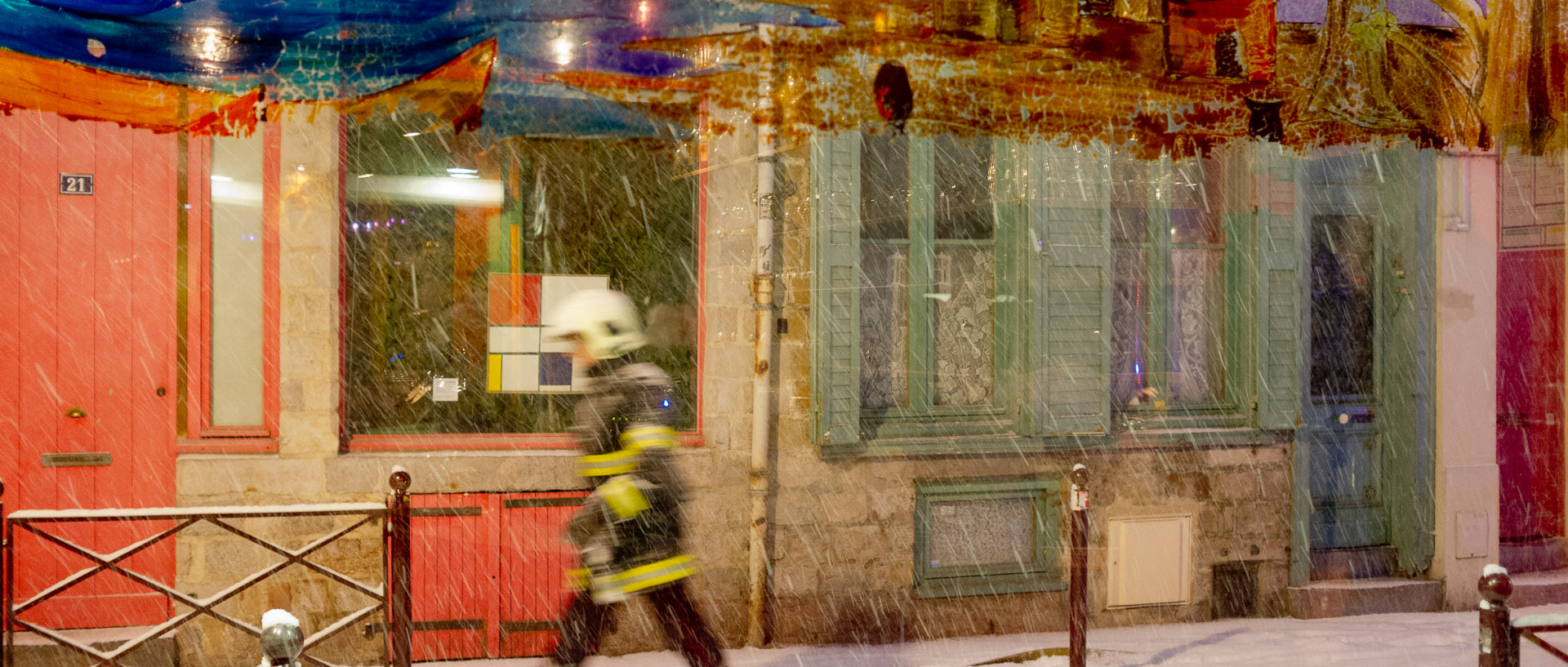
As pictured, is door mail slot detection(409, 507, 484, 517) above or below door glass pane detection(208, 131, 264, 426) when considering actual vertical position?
below

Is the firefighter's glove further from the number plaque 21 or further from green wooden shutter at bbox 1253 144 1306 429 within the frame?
green wooden shutter at bbox 1253 144 1306 429

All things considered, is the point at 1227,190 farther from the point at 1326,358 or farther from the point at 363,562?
the point at 363,562

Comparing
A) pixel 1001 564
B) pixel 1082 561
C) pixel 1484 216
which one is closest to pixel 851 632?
pixel 1001 564

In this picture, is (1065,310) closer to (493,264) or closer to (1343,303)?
(1343,303)

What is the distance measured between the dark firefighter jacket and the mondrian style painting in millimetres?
2009

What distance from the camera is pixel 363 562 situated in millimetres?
5773

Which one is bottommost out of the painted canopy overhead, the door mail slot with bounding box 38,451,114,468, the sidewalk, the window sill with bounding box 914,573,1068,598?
the sidewalk

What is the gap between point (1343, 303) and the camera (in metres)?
7.24

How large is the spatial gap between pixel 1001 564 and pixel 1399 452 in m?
3.07

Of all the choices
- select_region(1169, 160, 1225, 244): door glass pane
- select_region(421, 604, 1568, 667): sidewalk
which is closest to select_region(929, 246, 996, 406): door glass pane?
select_region(1169, 160, 1225, 244): door glass pane

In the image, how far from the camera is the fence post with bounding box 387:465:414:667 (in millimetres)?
4590

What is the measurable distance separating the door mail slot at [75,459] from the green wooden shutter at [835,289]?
3960mm

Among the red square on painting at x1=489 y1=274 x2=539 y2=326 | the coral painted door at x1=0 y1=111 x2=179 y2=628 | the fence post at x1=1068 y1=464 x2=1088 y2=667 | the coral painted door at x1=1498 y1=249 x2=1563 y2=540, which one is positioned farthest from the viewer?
the coral painted door at x1=1498 y1=249 x2=1563 y2=540

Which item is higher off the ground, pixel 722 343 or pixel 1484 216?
pixel 1484 216
